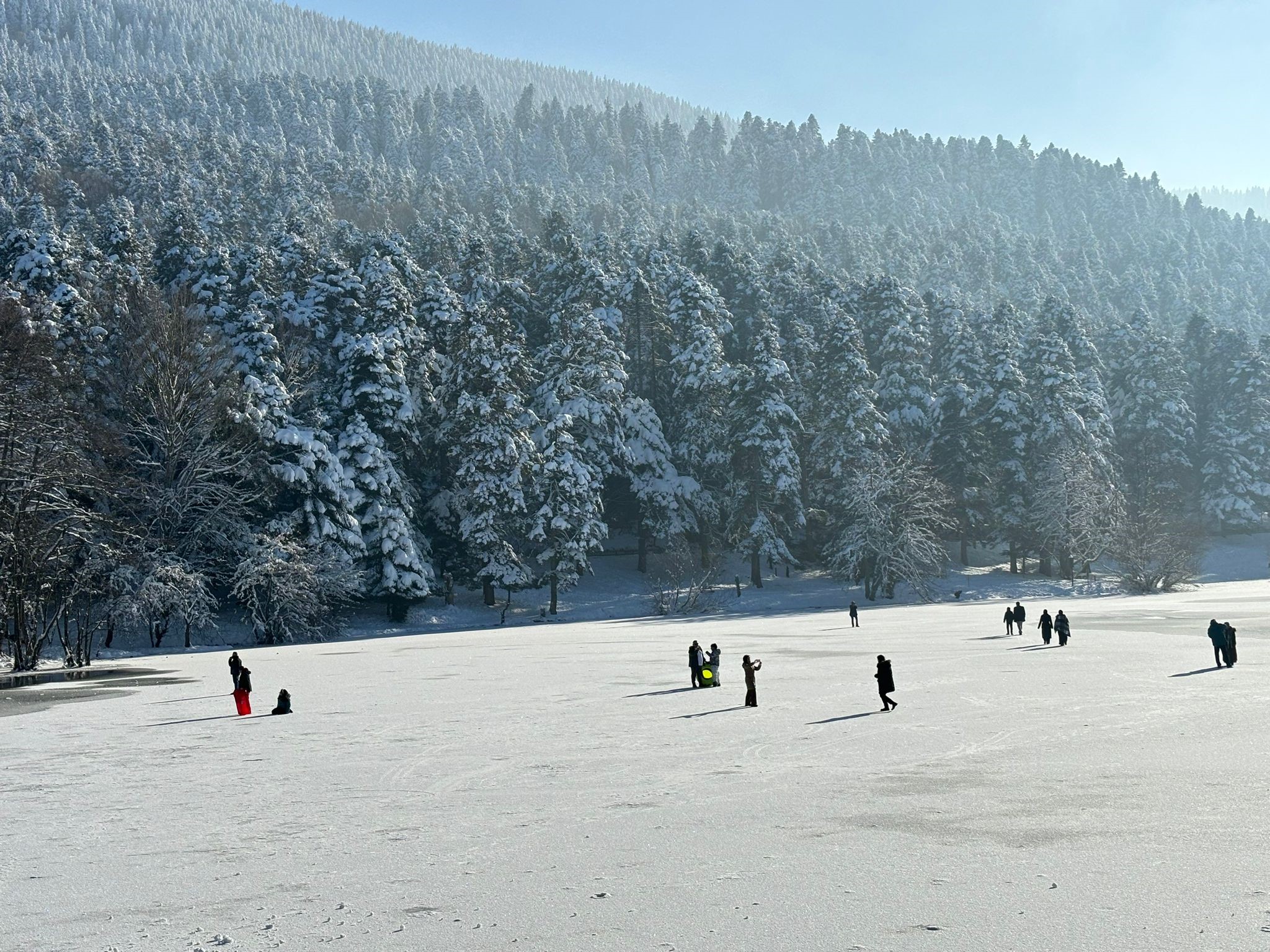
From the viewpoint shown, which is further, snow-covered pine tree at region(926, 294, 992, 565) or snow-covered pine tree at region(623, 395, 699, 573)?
snow-covered pine tree at region(926, 294, 992, 565)

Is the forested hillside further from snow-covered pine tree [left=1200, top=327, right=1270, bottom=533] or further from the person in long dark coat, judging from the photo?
the person in long dark coat

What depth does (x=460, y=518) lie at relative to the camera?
181ft

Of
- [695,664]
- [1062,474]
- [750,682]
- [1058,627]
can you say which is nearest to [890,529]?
[1062,474]

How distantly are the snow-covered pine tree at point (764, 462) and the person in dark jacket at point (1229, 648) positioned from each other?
3377 cm

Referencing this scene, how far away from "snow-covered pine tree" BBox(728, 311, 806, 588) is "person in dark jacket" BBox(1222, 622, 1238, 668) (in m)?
33.8

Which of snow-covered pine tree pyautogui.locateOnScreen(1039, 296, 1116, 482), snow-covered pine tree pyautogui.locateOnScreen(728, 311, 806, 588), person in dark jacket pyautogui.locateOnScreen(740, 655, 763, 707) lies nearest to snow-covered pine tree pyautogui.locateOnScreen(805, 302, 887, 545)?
snow-covered pine tree pyautogui.locateOnScreen(728, 311, 806, 588)

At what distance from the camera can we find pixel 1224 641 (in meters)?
24.8

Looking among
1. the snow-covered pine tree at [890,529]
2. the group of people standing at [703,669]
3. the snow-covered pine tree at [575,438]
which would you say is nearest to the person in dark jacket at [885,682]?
the group of people standing at [703,669]

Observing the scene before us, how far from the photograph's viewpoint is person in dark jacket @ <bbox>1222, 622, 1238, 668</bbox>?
2475cm

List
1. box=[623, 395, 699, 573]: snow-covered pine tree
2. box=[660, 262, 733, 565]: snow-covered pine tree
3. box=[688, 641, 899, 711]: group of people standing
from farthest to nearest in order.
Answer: box=[660, 262, 733, 565]: snow-covered pine tree, box=[623, 395, 699, 573]: snow-covered pine tree, box=[688, 641, 899, 711]: group of people standing

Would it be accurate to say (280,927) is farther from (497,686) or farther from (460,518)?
(460,518)

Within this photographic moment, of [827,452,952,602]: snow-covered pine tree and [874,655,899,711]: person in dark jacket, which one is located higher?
[827,452,952,602]: snow-covered pine tree

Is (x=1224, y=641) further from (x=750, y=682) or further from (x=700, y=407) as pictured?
(x=700, y=407)

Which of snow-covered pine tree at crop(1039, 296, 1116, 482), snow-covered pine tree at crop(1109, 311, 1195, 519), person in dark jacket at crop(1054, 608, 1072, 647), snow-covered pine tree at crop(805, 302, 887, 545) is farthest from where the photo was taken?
snow-covered pine tree at crop(1109, 311, 1195, 519)
